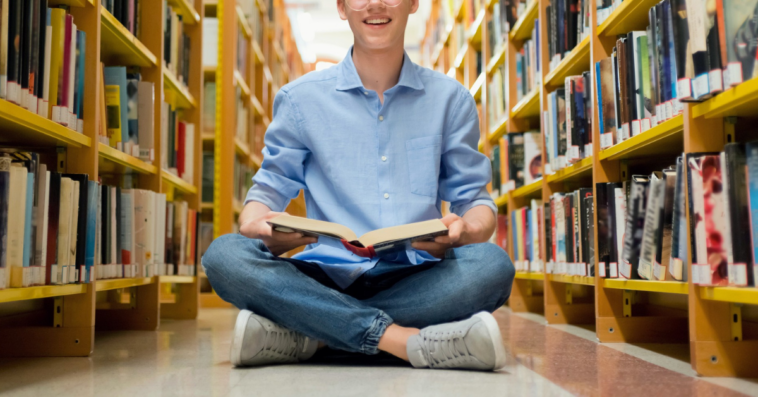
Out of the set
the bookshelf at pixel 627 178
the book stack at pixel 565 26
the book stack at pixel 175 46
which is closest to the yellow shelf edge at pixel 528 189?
the bookshelf at pixel 627 178

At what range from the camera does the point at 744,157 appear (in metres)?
1.28

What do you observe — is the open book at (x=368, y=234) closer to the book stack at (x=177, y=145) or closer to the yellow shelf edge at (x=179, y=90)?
the book stack at (x=177, y=145)

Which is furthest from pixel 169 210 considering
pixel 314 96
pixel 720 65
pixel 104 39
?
pixel 720 65

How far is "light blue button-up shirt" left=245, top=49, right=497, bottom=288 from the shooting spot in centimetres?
166

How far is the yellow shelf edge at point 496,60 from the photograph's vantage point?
368 centimetres

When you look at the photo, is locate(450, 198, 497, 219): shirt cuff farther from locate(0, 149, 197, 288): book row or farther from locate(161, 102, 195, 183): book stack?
locate(161, 102, 195, 183): book stack

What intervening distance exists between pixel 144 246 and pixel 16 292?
968 mm

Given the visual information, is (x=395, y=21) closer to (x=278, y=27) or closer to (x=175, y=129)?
(x=175, y=129)

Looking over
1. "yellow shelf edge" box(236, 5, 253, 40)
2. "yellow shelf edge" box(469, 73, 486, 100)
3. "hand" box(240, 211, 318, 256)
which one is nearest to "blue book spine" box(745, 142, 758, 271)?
"hand" box(240, 211, 318, 256)

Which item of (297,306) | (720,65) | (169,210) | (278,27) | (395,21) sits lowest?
(297,306)

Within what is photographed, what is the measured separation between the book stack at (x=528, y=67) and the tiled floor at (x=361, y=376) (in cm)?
151

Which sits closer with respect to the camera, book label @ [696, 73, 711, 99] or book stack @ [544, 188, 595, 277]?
book label @ [696, 73, 711, 99]

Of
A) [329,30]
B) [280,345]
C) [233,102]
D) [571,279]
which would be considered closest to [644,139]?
[571,279]

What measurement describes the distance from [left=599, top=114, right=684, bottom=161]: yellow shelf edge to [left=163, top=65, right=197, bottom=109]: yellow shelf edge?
1.66 meters
